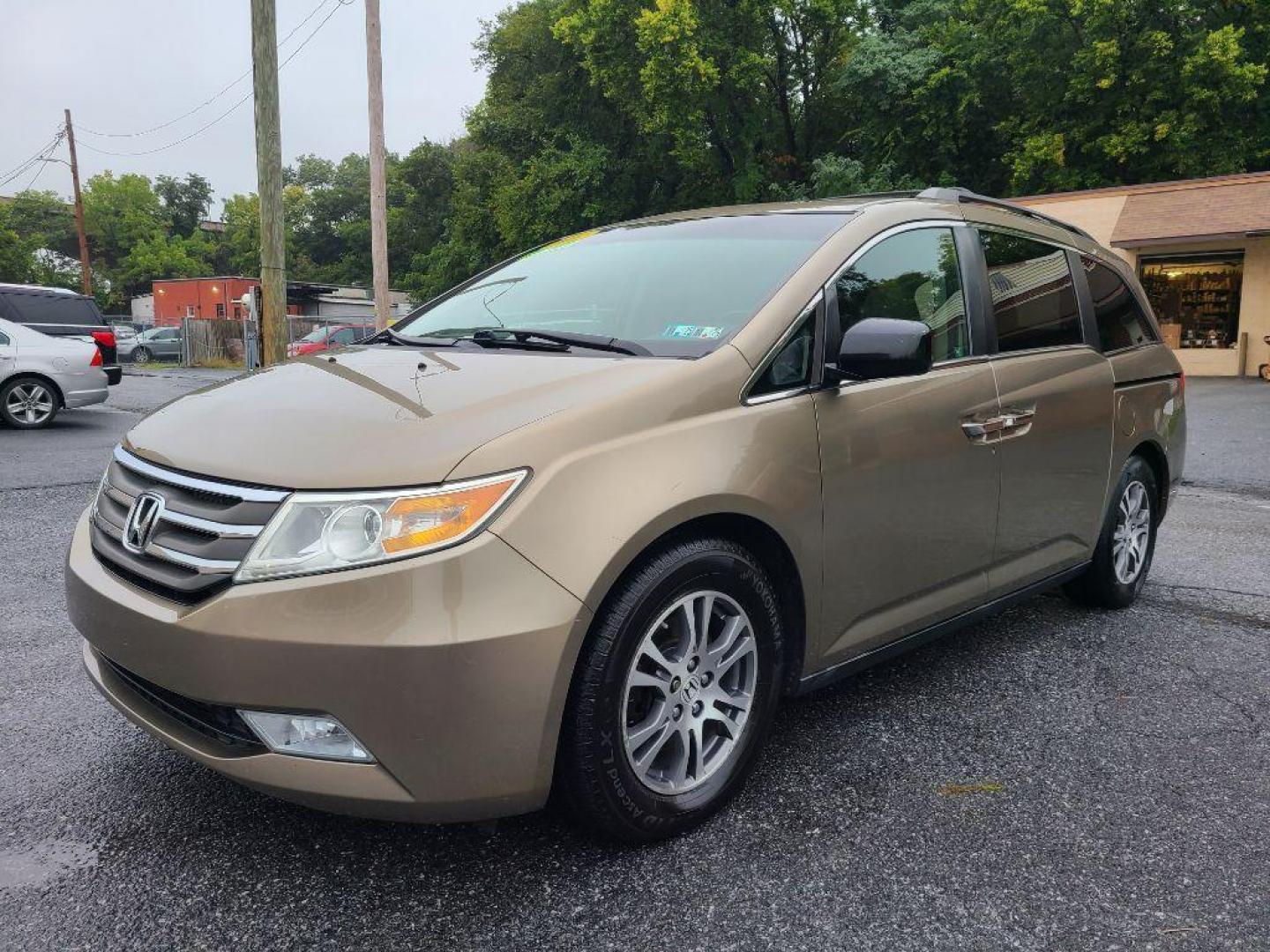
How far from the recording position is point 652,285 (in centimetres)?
311

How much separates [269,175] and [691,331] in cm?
975

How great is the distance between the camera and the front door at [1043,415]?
3.36 metres

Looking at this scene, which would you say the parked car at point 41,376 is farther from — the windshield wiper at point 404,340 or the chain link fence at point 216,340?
the chain link fence at point 216,340

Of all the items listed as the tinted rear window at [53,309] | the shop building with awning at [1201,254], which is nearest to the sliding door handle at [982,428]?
the tinted rear window at [53,309]

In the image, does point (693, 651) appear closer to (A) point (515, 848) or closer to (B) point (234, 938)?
(A) point (515, 848)

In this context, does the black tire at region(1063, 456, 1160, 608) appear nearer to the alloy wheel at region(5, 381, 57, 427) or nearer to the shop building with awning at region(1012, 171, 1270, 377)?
the alloy wheel at region(5, 381, 57, 427)

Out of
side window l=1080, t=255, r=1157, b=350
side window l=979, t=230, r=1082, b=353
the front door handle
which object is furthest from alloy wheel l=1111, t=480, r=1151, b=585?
the front door handle

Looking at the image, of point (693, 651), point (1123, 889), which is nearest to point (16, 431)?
point (693, 651)

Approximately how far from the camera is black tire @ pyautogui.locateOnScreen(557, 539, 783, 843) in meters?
2.15

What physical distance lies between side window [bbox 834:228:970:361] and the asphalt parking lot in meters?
1.27

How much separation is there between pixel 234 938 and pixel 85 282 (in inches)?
1980

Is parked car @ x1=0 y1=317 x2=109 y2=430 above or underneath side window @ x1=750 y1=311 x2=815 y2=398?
underneath

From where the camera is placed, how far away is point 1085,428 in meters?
3.72

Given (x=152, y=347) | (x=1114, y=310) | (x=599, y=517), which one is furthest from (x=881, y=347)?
(x=152, y=347)
